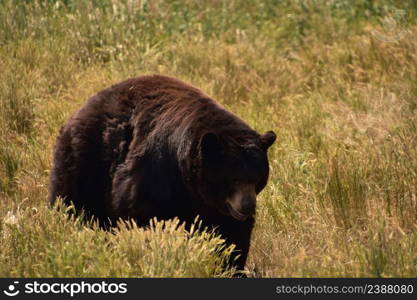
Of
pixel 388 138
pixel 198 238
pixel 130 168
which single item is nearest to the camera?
pixel 198 238

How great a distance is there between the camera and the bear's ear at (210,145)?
550 cm

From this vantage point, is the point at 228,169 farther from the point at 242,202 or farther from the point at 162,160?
the point at 162,160

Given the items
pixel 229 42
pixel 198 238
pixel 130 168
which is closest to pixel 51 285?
pixel 198 238

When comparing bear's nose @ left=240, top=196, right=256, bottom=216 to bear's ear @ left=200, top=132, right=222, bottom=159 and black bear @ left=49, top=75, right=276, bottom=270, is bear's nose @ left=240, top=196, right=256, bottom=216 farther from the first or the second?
bear's ear @ left=200, top=132, right=222, bottom=159

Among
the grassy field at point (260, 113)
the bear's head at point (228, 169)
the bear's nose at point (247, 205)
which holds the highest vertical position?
the bear's head at point (228, 169)

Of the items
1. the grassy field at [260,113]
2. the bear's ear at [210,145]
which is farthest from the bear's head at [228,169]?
the grassy field at [260,113]

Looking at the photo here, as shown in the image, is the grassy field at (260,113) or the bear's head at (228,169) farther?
the bear's head at (228,169)

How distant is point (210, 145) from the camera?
18.1ft

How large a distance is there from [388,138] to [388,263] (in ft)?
7.40

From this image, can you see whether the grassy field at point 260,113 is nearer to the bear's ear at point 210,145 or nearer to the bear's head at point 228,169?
the bear's head at point 228,169

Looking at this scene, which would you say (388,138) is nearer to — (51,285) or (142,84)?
(142,84)

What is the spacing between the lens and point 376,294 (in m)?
4.73

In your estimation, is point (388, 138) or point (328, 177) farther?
point (388, 138)

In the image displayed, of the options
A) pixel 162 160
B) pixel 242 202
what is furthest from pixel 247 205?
pixel 162 160
